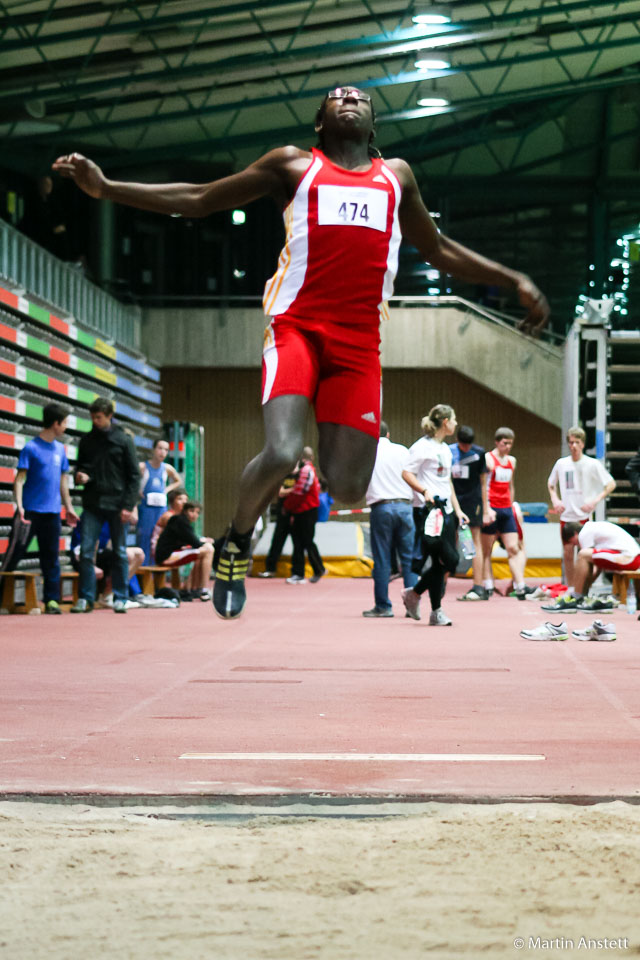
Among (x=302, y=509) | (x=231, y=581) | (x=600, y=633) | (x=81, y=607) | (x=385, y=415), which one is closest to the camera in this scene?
(x=231, y=581)

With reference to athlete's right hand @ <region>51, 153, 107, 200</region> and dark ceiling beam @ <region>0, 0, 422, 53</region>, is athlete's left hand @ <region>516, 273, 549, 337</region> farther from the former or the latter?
dark ceiling beam @ <region>0, 0, 422, 53</region>

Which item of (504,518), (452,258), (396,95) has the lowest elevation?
(504,518)

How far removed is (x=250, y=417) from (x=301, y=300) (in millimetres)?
24106

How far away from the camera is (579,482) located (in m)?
12.7

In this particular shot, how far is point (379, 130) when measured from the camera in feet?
81.0

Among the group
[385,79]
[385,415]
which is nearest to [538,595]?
[385,79]

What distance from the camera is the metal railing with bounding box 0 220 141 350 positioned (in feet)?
51.0

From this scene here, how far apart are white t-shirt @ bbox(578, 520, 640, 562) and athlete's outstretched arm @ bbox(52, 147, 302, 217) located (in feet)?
22.2

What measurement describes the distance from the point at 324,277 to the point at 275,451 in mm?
671

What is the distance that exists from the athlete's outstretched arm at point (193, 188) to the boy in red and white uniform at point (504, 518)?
8.55 metres

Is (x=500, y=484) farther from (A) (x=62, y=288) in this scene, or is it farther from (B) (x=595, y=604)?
(A) (x=62, y=288)

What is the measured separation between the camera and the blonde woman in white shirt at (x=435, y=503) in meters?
9.20

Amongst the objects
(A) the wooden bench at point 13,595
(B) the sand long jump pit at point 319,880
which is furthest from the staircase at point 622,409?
(B) the sand long jump pit at point 319,880

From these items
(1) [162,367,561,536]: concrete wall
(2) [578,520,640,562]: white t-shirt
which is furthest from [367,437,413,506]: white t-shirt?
(1) [162,367,561,536]: concrete wall
